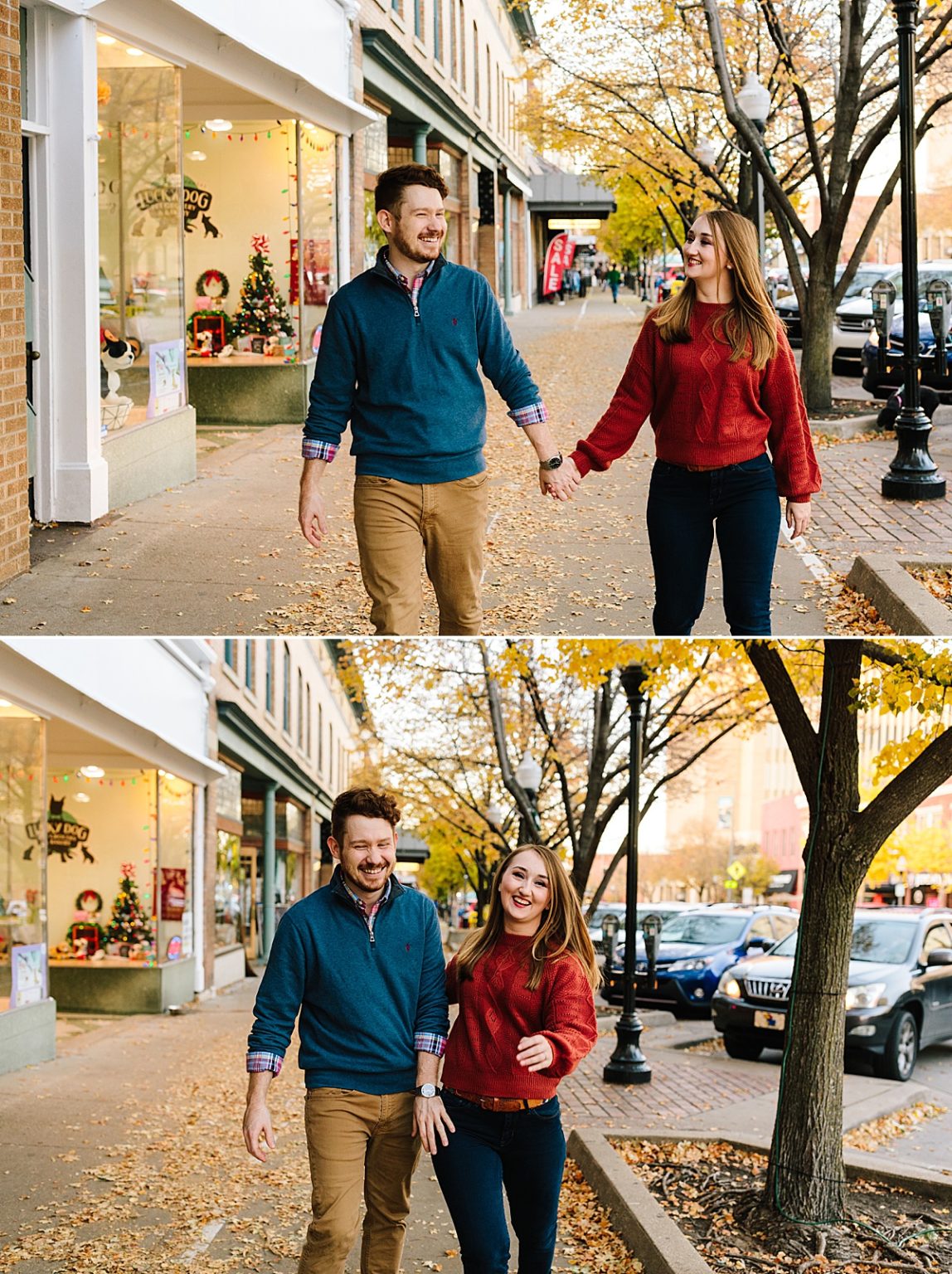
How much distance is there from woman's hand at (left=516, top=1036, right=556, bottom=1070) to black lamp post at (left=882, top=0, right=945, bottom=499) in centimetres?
910

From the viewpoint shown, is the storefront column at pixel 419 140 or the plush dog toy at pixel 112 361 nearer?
the plush dog toy at pixel 112 361

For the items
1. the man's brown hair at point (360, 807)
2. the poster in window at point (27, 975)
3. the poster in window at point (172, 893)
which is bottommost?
the poster in window at point (172, 893)

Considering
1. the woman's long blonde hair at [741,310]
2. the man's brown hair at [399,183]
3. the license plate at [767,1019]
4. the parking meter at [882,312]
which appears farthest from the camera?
the parking meter at [882,312]

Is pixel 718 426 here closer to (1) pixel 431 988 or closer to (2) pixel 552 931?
(2) pixel 552 931

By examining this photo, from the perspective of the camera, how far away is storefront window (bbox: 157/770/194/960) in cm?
1728

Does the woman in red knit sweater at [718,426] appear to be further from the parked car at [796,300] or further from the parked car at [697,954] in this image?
the parked car at [796,300]

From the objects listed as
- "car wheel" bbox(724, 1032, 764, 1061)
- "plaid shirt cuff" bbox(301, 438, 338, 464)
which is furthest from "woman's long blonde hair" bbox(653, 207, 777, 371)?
"car wheel" bbox(724, 1032, 764, 1061)

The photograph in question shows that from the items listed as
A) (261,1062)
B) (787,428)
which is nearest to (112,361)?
(787,428)

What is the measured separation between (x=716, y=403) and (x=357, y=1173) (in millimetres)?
2999

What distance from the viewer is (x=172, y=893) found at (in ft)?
57.5

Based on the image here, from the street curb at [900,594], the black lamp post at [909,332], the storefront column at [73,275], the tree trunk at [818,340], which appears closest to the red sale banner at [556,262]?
the tree trunk at [818,340]

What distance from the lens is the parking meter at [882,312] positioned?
18734mm

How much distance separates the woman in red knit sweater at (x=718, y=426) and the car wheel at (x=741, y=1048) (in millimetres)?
7845

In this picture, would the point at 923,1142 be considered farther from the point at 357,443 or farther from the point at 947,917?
the point at 357,443
